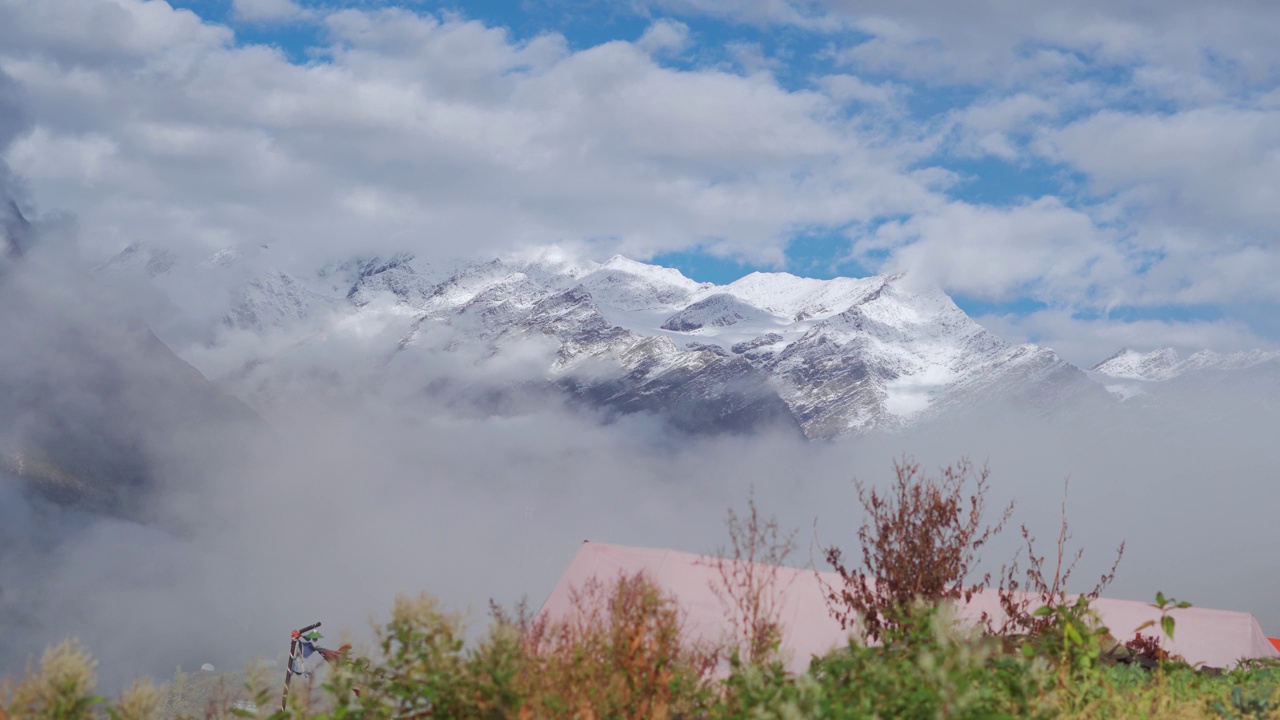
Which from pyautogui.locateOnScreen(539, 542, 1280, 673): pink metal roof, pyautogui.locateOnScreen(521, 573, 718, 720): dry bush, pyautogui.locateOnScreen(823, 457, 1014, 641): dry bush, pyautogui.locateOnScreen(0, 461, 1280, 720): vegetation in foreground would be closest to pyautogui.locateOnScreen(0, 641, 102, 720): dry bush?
pyautogui.locateOnScreen(0, 461, 1280, 720): vegetation in foreground

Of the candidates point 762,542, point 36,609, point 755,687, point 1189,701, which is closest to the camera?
point 755,687

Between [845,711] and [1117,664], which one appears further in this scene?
[1117,664]

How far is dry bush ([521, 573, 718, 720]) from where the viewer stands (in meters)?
5.53

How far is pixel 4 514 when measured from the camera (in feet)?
637

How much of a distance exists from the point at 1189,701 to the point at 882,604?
2705 millimetres

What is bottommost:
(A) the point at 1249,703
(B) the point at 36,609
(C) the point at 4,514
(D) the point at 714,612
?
(A) the point at 1249,703

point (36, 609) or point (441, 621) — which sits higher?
point (36, 609)

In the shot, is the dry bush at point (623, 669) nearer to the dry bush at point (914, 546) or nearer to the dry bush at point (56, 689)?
the dry bush at point (56, 689)

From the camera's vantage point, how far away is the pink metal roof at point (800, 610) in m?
12.9

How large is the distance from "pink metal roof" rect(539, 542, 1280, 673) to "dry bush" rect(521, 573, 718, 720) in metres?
5.50

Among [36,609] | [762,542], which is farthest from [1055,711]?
[36,609]

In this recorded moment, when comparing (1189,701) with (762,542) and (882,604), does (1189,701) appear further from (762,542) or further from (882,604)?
(762,542)

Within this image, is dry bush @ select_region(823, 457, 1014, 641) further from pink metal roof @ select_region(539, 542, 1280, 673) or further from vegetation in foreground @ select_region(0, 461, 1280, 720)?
pink metal roof @ select_region(539, 542, 1280, 673)

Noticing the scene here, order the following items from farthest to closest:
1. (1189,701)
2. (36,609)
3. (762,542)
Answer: (36,609)
(762,542)
(1189,701)
